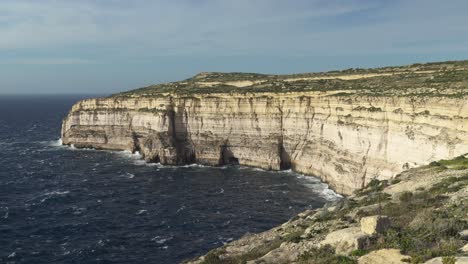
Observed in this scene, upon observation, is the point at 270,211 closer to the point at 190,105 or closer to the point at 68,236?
the point at 68,236

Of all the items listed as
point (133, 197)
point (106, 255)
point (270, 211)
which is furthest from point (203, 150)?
point (106, 255)

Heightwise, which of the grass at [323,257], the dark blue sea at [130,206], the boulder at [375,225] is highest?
the boulder at [375,225]

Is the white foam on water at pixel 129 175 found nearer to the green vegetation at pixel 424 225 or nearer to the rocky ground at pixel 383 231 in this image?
the rocky ground at pixel 383 231

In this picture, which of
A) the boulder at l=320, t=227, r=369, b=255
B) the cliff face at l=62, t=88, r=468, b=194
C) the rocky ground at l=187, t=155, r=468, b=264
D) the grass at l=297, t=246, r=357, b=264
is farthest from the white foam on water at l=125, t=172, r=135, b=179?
the grass at l=297, t=246, r=357, b=264

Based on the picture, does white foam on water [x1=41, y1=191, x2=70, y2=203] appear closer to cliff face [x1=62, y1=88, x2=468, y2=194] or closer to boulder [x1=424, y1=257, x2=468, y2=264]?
cliff face [x1=62, y1=88, x2=468, y2=194]

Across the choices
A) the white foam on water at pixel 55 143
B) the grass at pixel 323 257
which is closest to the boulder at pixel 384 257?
the grass at pixel 323 257

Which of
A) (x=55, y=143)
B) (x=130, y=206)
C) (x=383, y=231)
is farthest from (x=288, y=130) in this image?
(x=55, y=143)

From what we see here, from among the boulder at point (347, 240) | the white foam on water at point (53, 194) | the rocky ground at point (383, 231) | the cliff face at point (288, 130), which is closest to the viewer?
the rocky ground at point (383, 231)

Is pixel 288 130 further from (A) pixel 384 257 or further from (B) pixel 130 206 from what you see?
(A) pixel 384 257
